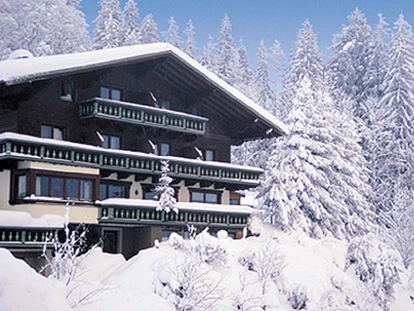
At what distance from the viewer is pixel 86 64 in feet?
109

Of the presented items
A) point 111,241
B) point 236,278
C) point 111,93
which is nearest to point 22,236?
point 111,241

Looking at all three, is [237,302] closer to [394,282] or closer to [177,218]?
[177,218]

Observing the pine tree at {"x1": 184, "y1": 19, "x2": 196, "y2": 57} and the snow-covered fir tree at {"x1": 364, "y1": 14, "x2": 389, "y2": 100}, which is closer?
the snow-covered fir tree at {"x1": 364, "y1": 14, "x2": 389, "y2": 100}

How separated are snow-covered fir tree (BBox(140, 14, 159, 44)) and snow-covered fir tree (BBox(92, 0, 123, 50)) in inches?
93.9

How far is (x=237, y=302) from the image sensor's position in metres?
29.0

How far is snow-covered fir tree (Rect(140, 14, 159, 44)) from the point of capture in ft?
243

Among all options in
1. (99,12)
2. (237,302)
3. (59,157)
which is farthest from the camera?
(99,12)

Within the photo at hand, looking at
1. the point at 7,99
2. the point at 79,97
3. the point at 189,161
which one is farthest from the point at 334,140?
the point at 7,99

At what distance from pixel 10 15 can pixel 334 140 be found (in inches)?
1203

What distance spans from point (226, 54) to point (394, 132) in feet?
81.5

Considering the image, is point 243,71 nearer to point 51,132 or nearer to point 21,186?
point 51,132

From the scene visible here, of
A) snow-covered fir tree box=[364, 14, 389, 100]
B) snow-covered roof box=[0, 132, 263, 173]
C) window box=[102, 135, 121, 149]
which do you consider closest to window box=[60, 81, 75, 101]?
window box=[102, 135, 121, 149]

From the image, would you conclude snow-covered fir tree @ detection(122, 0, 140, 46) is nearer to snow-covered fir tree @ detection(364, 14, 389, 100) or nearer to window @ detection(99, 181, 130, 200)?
snow-covered fir tree @ detection(364, 14, 389, 100)

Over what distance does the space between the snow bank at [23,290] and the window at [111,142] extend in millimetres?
19868
